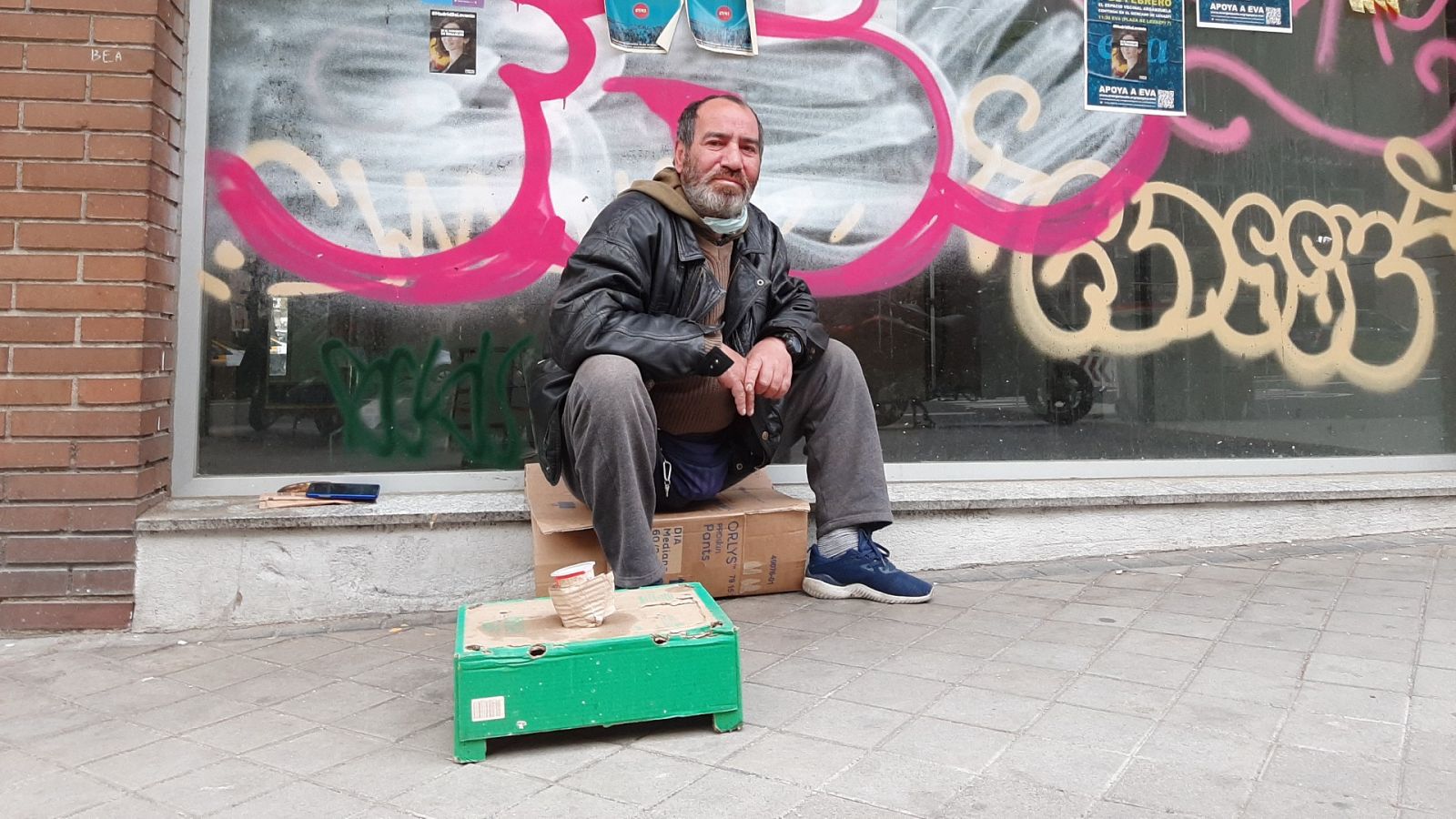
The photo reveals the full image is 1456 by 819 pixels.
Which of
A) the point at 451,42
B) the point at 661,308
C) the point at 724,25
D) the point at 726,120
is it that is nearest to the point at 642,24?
the point at 724,25

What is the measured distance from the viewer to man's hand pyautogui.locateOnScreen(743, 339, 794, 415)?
253 cm

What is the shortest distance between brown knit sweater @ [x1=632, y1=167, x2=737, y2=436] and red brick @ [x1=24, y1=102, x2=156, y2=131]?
145 cm

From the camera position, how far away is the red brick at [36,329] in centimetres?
262

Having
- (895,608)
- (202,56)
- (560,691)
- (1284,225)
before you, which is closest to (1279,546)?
(1284,225)

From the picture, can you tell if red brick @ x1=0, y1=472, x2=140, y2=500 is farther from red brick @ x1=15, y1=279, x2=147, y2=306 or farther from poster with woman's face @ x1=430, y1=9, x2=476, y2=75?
poster with woman's face @ x1=430, y1=9, x2=476, y2=75

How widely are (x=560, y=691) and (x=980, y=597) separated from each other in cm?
159

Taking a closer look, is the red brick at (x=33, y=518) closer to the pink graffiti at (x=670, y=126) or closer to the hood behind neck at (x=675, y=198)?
the pink graffiti at (x=670, y=126)

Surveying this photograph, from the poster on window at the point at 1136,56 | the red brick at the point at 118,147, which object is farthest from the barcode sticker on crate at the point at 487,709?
the poster on window at the point at 1136,56

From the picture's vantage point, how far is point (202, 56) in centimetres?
317

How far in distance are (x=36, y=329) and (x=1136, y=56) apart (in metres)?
4.16

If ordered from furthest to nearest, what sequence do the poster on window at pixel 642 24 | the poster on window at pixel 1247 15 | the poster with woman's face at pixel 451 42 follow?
the poster on window at pixel 1247 15, the poster on window at pixel 642 24, the poster with woman's face at pixel 451 42

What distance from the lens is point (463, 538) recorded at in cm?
292

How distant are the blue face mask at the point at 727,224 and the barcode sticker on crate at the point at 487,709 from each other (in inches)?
61.6

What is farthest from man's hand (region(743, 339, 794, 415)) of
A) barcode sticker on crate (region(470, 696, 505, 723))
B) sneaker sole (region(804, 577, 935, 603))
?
barcode sticker on crate (region(470, 696, 505, 723))
